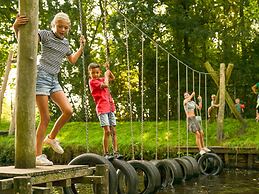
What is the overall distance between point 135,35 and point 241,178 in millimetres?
9015

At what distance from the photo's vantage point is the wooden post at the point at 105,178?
14.6 ft

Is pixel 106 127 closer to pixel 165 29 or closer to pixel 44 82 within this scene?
pixel 44 82

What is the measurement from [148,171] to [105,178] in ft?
8.75

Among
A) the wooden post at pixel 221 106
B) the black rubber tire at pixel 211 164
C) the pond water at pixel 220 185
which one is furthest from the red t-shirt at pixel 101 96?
the wooden post at pixel 221 106

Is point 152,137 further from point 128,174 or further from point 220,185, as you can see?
point 128,174

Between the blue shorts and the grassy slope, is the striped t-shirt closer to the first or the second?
the blue shorts

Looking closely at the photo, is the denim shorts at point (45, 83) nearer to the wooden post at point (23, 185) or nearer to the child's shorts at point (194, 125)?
the wooden post at point (23, 185)

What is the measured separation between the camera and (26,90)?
402 cm

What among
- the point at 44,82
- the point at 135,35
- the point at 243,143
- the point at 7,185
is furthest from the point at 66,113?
the point at 135,35

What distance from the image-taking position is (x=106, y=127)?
6.85 meters

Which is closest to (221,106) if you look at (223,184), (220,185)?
(223,184)

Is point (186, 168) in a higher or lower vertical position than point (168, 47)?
lower

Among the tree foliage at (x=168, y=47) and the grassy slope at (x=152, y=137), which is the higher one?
the tree foliage at (x=168, y=47)

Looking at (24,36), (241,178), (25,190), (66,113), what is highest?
(24,36)
